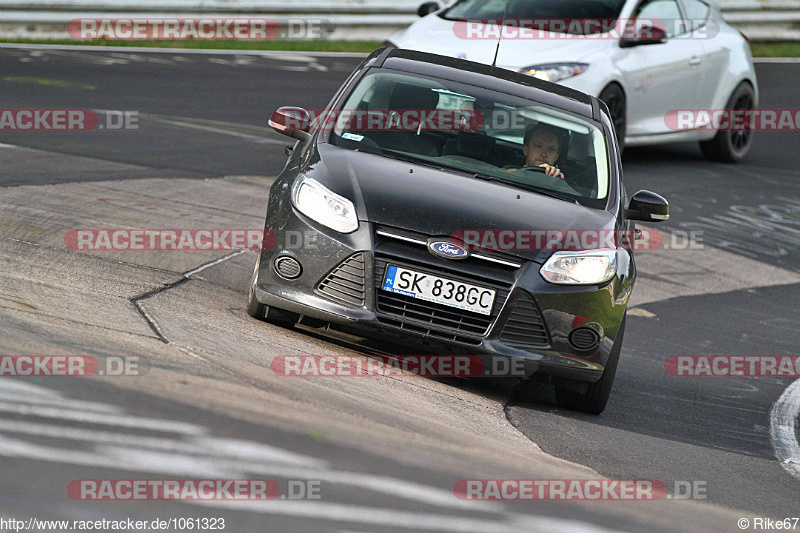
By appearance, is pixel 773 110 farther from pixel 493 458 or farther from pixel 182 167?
pixel 493 458

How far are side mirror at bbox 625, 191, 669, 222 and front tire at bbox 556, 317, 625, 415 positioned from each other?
869mm

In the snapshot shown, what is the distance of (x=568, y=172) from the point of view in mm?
6879

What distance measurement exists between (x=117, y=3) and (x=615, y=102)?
7.98 metres

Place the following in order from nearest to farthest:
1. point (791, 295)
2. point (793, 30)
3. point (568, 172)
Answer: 1. point (568, 172)
2. point (791, 295)
3. point (793, 30)

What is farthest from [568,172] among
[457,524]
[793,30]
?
[793,30]

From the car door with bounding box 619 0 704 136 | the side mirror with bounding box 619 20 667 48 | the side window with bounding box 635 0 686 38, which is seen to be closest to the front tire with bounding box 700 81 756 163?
the car door with bounding box 619 0 704 136

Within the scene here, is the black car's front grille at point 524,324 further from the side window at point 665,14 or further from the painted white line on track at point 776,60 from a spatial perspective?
the painted white line on track at point 776,60

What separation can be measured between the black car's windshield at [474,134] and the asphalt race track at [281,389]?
1164mm

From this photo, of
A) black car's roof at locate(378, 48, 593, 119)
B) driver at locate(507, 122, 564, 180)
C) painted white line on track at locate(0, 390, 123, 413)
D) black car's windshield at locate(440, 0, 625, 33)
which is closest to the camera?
painted white line on track at locate(0, 390, 123, 413)

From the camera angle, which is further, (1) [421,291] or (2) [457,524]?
(1) [421,291]

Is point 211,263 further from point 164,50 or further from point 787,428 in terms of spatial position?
point 164,50

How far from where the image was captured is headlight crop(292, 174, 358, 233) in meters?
5.86

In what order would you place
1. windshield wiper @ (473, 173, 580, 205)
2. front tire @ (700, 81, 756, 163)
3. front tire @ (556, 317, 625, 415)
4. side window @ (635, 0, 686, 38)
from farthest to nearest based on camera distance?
front tire @ (700, 81, 756, 163), side window @ (635, 0, 686, 38), windshield wiper @ (473, 173, 580, 205), front tire @ (556, 317, 625, 415)

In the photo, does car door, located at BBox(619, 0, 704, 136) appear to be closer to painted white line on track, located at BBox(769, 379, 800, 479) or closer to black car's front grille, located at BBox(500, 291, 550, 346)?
painted white line on track, located at BBox(769, 379, 800, 479)
